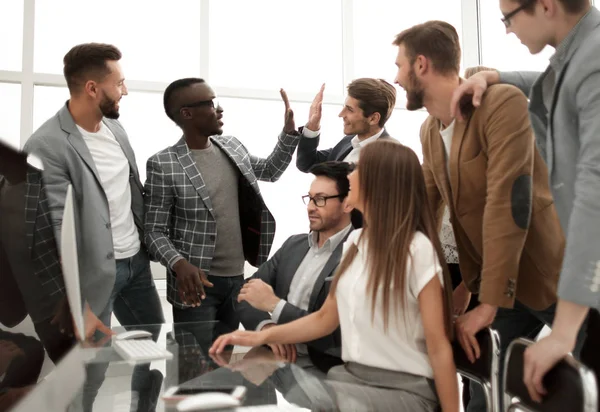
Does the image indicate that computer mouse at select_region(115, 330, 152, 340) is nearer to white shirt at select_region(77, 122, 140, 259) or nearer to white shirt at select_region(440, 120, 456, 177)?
white shirt at select_region(77, 122, 140, 259)

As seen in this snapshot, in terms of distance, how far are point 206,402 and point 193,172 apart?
1.74 m

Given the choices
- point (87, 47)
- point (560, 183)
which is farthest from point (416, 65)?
point (87, 47)

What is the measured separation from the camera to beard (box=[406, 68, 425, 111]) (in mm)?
1966

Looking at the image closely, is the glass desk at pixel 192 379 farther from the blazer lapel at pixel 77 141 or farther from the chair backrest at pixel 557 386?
the blazer lapel at pixel 77 141

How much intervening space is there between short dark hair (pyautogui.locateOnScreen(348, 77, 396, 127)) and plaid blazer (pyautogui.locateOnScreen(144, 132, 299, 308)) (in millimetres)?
667

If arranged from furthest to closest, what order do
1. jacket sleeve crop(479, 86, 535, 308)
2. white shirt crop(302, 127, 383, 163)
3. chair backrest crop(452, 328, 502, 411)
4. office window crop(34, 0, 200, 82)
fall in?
1. office window crop(34, 0, 200, 82)
2. white shirt crop(302, 127, 383, 163)
3. jacket sleeve crop(479, 86, 535, 308)
4. chair backrest crop(452, 328, 502, 411)

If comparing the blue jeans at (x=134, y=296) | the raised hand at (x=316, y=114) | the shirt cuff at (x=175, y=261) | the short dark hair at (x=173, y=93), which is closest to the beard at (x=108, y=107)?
the short dark hair at (x=173, y=93)

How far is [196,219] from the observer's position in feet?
8.94

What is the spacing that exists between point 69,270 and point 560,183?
3.76 ft

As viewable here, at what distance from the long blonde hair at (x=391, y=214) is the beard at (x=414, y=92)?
404mm

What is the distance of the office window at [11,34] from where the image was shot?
12.6ft

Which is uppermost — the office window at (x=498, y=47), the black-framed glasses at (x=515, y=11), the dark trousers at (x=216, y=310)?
the office window at (x=498, y=47)

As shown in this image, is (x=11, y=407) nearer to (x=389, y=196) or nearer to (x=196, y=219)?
(x=389, y=196)

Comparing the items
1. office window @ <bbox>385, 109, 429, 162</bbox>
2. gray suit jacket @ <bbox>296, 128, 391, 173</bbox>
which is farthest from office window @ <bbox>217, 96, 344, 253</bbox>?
gray suit jacket @ <bbox>296, 128, 391, 173</bbox>
